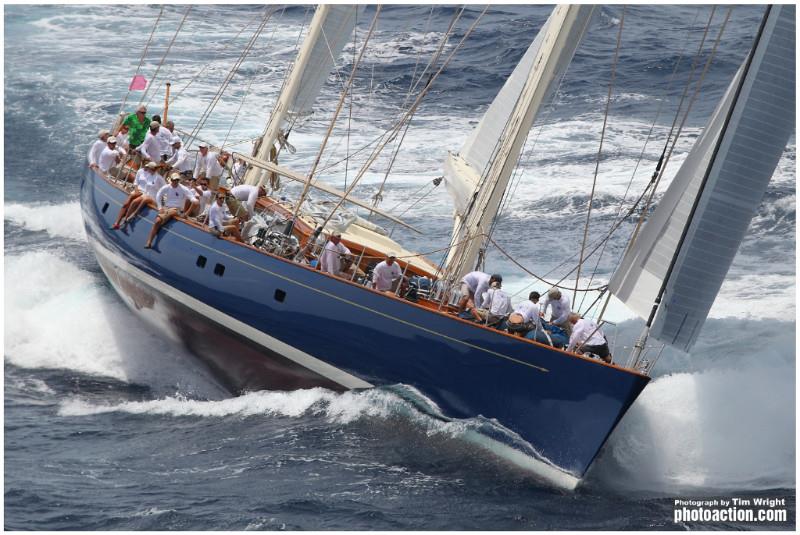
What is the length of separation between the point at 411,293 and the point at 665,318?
3.36 metres

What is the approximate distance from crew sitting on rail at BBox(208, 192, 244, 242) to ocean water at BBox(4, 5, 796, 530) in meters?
2.12

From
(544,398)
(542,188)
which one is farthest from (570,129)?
(544,398)

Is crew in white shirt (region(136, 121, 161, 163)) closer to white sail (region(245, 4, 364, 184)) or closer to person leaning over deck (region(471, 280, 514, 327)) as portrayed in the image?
white sail (region(245, 4, 364, 184))

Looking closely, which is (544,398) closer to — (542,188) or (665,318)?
(665,318)

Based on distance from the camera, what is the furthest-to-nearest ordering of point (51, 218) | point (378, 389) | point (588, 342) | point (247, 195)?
point (51, 218) → point (247, 195) → point (378, 389) → point (588, 342)

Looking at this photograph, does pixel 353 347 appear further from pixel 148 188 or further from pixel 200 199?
pixel 148 188

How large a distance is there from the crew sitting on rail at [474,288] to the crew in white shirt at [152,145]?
250 inches

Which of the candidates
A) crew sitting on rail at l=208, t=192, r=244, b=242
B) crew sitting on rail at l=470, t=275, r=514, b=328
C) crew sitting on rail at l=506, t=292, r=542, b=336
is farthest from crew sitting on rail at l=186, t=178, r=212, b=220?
crew sitting on rail at l=506, t=292, r=542, b=336

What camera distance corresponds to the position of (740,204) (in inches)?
516

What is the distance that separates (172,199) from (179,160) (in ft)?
5.53

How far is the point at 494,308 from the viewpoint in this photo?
566 inches

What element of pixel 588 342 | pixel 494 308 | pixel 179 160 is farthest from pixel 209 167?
pixel 588 342

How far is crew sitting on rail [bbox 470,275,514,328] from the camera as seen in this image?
14297mm

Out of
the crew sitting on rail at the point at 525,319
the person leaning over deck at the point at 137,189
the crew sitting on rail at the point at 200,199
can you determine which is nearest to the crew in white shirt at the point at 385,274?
the crew sitting on rail at the point at 525,319
